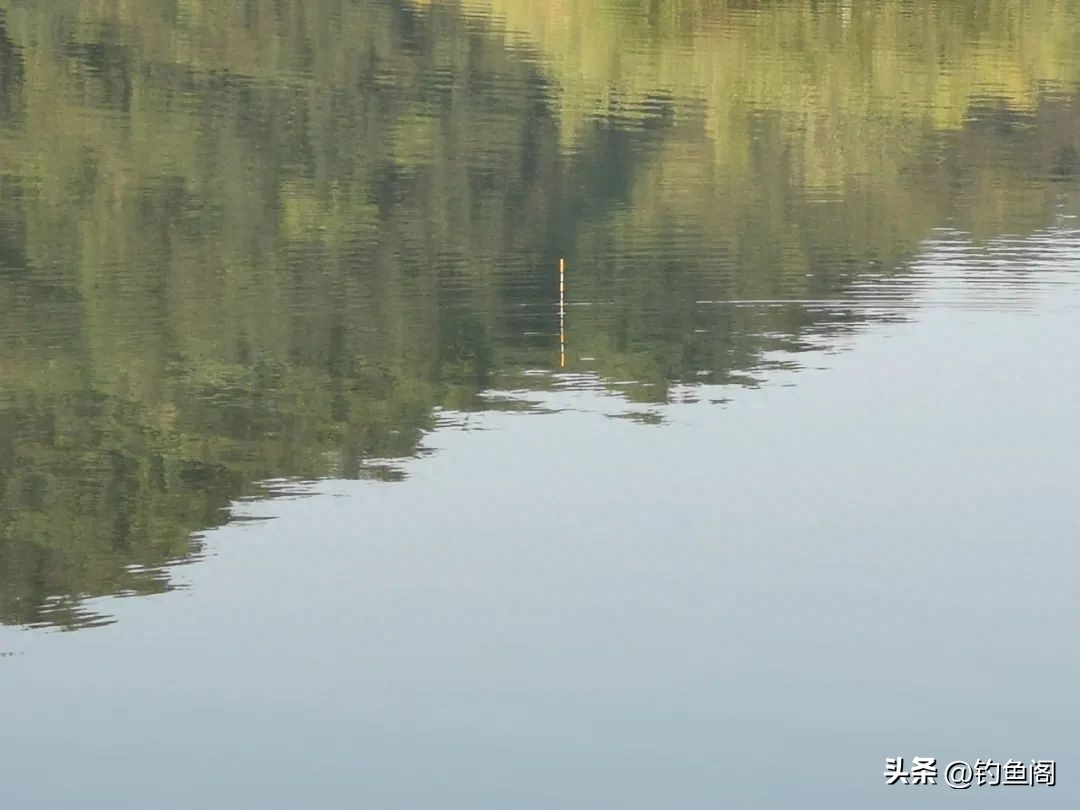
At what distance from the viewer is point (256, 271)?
60.0 feet

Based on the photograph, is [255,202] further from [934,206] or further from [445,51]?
[445,51]

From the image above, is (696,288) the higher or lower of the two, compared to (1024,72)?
lower

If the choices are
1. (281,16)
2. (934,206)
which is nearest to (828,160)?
(934,206)

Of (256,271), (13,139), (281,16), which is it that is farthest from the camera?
(281,16)

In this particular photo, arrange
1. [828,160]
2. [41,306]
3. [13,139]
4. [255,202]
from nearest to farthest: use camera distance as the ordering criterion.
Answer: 1. [41,306]
2. [255,202]
3. [828,160]
4. [13,139]

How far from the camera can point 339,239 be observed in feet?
66.7

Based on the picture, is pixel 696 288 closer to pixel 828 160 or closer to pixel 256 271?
pixel 256 271

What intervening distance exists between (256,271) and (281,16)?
21425mm

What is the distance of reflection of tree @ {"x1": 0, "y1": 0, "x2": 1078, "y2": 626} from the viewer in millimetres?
13039

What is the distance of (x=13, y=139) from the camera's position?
93.2ft

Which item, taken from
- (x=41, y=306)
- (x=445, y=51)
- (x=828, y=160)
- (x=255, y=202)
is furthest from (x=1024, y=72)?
(x=41, y=306)

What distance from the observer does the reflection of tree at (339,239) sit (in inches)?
513

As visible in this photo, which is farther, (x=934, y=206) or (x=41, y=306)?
(x=934, y=206)

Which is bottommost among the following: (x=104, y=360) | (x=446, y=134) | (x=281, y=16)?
(x=104, y=360)
